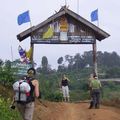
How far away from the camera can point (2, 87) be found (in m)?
20.9

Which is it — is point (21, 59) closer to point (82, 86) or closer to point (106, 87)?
point (82, 86)

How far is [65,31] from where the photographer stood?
29672mm

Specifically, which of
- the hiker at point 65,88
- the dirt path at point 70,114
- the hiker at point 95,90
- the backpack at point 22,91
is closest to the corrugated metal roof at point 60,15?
the hiker at point 65,88

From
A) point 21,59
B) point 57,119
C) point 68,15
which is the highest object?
point 68,15

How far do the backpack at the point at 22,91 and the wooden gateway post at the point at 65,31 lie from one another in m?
15.4

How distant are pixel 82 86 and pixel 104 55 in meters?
25.5

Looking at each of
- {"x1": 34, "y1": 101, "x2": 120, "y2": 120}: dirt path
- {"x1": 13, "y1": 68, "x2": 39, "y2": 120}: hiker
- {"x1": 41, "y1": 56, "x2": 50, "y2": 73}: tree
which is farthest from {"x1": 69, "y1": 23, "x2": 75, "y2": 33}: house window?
{"x1": 13, "y1": 68, "x2": 39, "y2": 120}: hiker

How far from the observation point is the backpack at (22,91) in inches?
529

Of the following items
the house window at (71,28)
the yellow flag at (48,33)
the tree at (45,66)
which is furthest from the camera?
the tree at (45,66)

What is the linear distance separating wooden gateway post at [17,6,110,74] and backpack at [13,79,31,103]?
50.6 ft

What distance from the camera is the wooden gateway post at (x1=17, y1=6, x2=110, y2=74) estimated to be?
29203 millimetres

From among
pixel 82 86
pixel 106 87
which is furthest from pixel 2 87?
pixel 106 87

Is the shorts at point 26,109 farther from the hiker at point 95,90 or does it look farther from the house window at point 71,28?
the house window at point 71,28

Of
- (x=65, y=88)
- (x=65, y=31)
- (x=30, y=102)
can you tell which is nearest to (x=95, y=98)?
(x=65, y=88)
